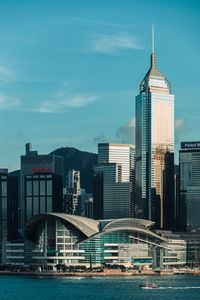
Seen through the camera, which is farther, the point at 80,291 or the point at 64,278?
the point at 64,278

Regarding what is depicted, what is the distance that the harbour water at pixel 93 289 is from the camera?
14888cm

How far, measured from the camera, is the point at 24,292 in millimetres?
158250

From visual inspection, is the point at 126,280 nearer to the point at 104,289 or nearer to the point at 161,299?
the point at 104,289

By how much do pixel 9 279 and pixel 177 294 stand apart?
59.1 metres

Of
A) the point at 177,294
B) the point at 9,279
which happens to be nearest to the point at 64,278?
the point at 9,279

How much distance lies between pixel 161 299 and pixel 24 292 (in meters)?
29.7

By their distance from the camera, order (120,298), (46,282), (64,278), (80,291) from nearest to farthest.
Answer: (120,298)
(80,291)
(46,282)
(64,278)

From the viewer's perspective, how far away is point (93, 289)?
161250 millimetres

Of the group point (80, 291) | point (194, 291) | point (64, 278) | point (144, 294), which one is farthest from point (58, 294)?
point (64, 278)

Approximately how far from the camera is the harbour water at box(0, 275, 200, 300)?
149m

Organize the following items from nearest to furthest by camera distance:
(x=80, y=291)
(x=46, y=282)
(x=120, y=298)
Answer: (x=120, y=298) → (x=80, y=291) → (x=46, y=282)

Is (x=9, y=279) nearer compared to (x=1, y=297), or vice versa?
(x=1, y=297)

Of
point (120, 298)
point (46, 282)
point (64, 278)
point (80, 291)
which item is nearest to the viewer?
point (120, 298)

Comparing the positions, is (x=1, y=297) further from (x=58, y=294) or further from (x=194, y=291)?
(x=194, y=291)
